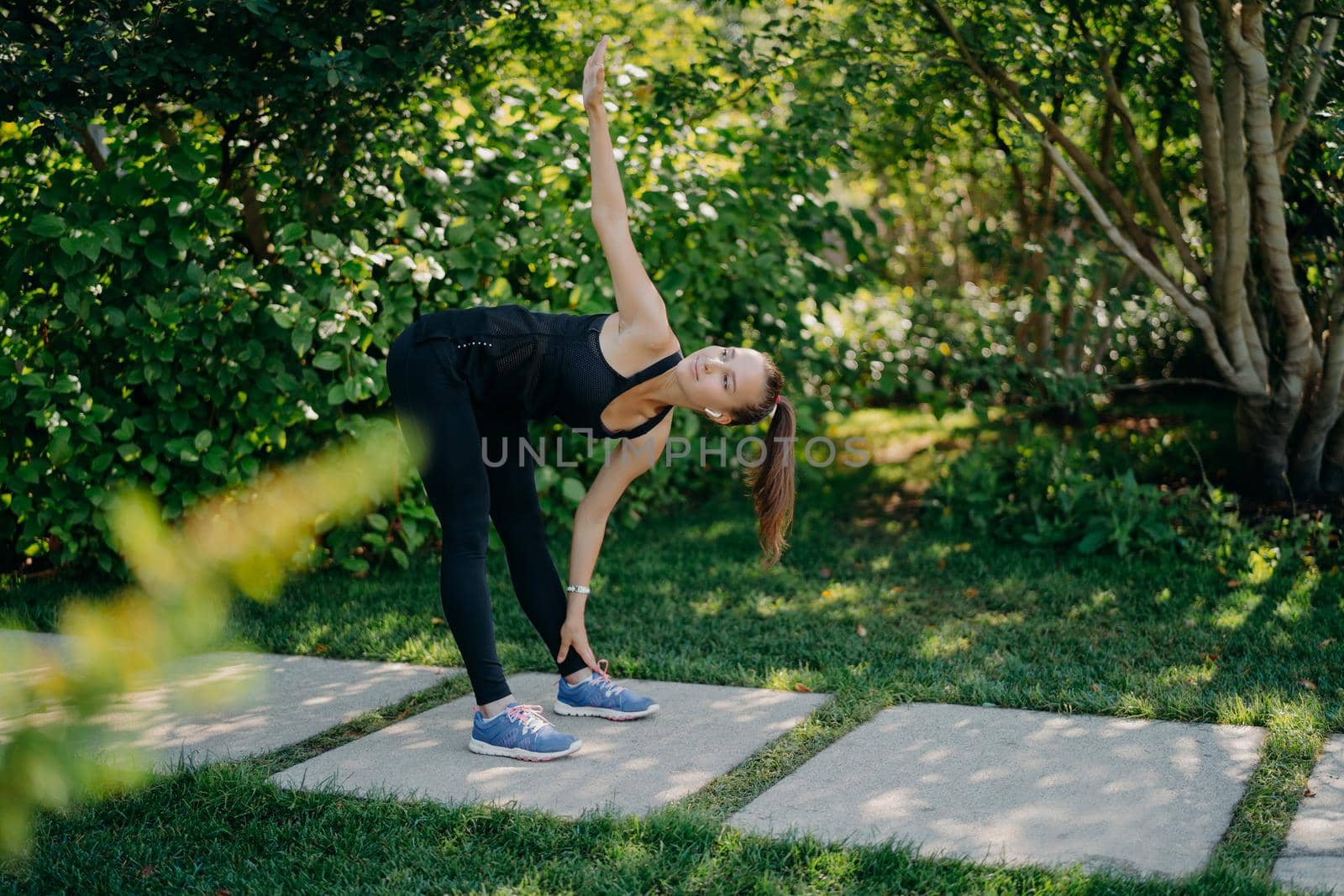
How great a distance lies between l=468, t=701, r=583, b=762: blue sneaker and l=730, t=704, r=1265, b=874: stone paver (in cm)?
59

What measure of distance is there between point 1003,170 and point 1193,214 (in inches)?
77.9

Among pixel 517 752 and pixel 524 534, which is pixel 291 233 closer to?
pixel 524 534

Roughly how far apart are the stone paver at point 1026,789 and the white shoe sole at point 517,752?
0.57 m

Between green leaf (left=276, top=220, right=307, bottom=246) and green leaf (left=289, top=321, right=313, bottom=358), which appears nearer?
green leaf (left=289, top=321, right=313, bottom=358)

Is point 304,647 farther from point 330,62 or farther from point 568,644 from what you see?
point 330,62

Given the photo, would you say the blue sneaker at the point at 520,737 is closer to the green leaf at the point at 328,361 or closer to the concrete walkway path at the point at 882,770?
the concrete walkway path at the point at 882,770

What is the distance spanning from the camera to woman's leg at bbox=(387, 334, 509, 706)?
294 centimetres

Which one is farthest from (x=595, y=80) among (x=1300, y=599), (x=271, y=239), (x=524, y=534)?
(x=1300, y=599)

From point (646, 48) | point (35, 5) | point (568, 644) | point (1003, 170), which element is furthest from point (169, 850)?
point (1003, 170)

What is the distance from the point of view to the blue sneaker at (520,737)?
300cm

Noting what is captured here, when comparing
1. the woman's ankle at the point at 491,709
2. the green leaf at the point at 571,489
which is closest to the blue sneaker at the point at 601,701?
the woman's ankle at the point at 491,709

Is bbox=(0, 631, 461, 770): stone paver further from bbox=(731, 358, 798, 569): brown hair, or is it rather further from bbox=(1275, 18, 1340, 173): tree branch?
bbox=(1275, 18, 1340, 173): tree branch

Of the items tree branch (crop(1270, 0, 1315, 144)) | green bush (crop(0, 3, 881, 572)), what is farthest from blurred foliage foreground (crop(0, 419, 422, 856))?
tree branch (crop(1270, 0, 1315, 144))

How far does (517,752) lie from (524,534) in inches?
24.6
